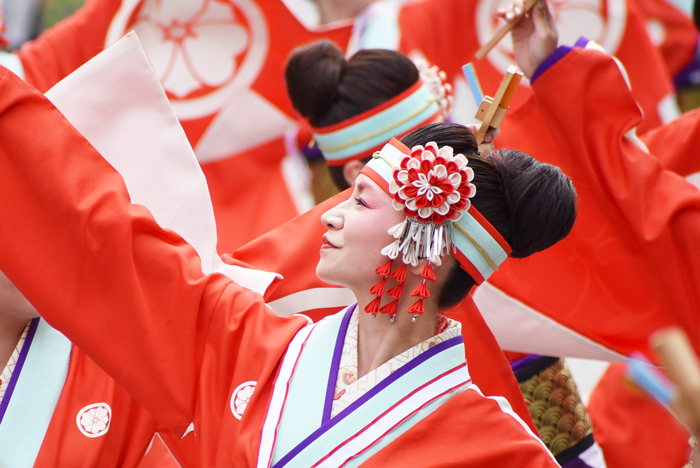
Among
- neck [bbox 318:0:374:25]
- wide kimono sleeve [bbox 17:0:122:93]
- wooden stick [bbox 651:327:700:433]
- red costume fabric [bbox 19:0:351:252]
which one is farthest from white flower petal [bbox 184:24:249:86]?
wooden stick [bbox 651:327:700:433]

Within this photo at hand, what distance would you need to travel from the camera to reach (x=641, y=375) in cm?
68

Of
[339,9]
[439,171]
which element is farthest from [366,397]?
[339,9]

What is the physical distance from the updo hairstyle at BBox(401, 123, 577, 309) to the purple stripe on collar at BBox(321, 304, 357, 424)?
20 centimetres

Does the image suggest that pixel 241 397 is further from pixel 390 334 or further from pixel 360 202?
pixel 360 202

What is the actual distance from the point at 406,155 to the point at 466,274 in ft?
0.90

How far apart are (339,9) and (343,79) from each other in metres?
1.36

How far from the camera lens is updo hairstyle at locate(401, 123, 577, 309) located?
1.42 m

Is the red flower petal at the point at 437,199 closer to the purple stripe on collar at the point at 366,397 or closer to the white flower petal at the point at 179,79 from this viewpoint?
the purple stripe on collar at the point at 366,397

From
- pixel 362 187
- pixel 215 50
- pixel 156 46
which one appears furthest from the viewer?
pixel 215 50

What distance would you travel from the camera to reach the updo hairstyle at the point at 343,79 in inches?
82.8

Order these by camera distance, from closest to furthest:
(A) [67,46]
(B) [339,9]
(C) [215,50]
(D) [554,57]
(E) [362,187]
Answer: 1. (E) [362,187]
2. (D) [554,57]
3. (A) [67,46]
4. (C) [215,50]
5. (B) [339,9]

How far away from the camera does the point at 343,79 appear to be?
2148mm

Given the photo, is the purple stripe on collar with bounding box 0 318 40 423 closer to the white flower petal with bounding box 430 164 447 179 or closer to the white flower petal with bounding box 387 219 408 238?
the white flower petal with bounding box 387 219 408 238

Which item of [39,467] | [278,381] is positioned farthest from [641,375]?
[39,467]
